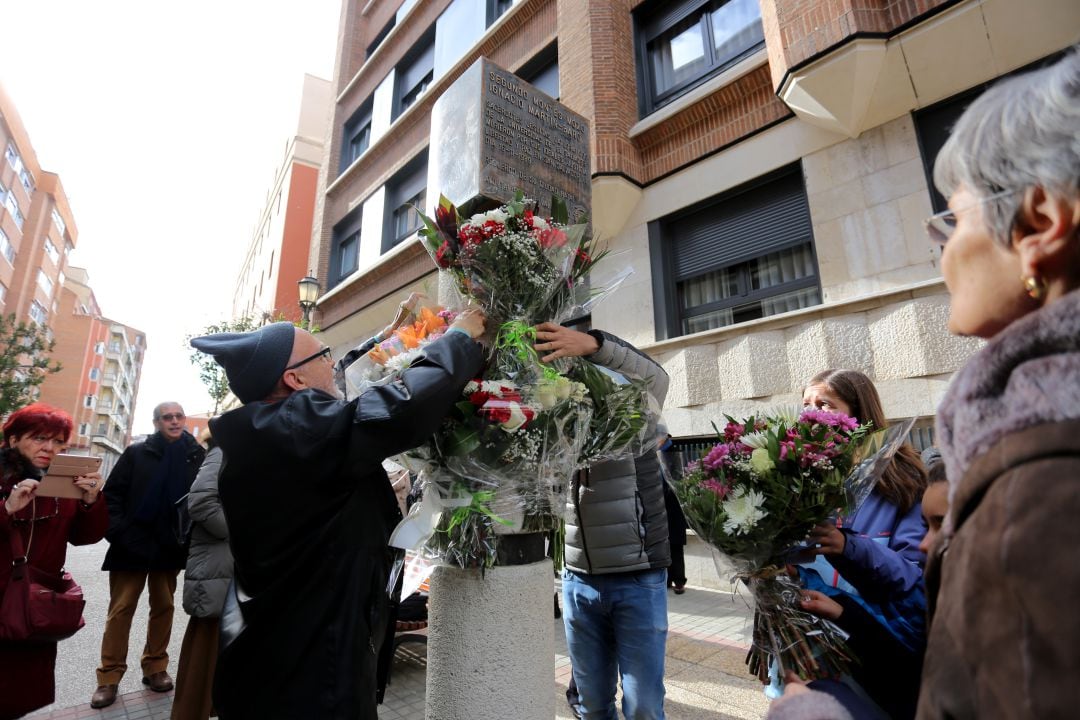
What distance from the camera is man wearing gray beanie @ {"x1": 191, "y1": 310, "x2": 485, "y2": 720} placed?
1.63m

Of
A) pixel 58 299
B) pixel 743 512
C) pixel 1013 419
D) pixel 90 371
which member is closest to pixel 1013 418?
pixel 1013 419

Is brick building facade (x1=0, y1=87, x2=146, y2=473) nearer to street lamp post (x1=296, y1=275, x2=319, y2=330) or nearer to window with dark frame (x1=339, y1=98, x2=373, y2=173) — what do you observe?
street lamp post (x1=296, y1=275, x2=319, y2=330)

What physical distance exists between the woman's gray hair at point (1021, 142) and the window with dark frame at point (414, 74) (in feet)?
46.4

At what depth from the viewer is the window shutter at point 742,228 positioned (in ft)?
20.6

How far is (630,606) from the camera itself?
2.35m

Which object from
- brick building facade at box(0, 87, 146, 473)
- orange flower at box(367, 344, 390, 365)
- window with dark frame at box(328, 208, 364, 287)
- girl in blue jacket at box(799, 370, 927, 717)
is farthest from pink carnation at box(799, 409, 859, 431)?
brick building facade at box(0, 87, 146, 473)

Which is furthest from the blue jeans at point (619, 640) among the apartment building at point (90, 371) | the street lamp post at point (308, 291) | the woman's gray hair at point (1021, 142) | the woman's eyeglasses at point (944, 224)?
the apartment building at point (90, 371)

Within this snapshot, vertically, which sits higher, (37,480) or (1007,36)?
(1007,36)

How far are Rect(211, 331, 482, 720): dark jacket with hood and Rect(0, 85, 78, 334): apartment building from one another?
143 ft

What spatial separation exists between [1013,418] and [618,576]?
1958 millimetres

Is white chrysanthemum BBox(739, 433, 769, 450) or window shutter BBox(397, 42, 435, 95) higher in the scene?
window shutter BBox(397, 42, 435, 95)

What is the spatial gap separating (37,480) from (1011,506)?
4.18 m

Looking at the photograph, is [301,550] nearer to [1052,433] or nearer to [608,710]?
[608,710]

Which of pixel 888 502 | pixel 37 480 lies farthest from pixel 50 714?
pixel 888 502
